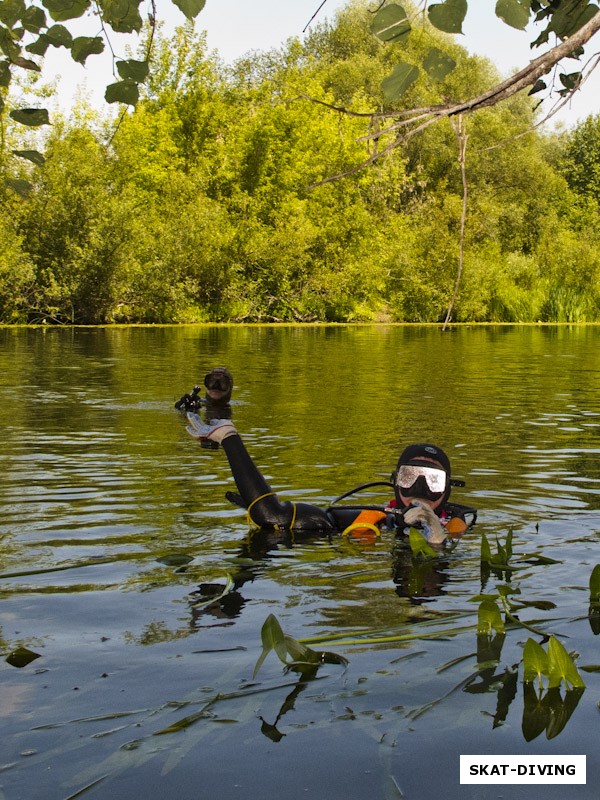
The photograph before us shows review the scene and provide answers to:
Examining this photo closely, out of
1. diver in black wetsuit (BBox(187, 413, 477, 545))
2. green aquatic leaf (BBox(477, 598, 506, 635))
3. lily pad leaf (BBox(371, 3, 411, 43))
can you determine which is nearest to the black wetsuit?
diver in black wetsuit (BBox(187, 413, 477, 545))

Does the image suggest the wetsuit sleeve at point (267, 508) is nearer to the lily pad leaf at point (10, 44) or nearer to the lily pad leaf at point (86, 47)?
the lily pad leaf at point (10, 44)

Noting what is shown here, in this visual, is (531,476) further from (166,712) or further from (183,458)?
(166,712)

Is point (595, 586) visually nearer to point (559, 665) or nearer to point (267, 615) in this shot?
point (559, 665)

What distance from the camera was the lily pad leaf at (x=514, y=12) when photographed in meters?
3.69

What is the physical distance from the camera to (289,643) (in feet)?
15.6

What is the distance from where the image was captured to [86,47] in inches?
151

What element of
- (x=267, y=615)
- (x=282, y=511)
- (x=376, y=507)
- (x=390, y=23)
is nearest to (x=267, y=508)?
(x=282, y=511)

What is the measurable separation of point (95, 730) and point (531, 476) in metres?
8.41

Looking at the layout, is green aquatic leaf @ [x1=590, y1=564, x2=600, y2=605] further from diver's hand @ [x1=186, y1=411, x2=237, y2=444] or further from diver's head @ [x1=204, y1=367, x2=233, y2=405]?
diver's head @ [x1=204, y1=367, x2=233, y2=405]

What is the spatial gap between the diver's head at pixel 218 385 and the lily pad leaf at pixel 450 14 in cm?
442

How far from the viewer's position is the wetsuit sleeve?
26.8 feet

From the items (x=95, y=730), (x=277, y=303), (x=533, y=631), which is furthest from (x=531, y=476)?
(x=277, y=303)

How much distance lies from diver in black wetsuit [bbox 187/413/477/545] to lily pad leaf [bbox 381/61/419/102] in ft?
15.0

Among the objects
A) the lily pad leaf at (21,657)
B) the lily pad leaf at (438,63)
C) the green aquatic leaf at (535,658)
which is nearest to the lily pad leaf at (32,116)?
the lily pad leaf at (438,63)
